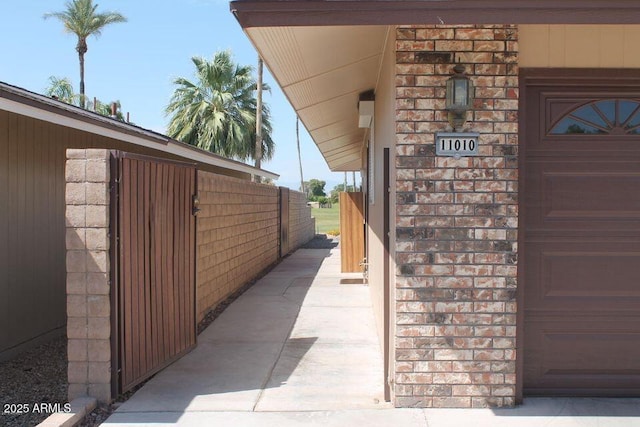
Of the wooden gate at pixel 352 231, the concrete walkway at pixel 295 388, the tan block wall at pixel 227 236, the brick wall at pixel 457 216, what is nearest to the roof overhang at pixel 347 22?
the brick wall at pixel 457 216

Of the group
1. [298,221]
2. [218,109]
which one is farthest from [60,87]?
[298,221]

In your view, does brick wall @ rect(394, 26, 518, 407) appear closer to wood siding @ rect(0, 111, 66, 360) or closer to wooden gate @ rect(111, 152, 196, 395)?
wooden gate @ rect(111, 152, 196, 395)

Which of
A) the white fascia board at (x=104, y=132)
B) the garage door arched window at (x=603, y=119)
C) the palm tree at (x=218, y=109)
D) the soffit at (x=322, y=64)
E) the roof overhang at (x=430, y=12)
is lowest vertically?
the garage door arched window at (x=603, y=119)

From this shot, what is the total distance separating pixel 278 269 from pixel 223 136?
1037 centimetres

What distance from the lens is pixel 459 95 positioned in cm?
402

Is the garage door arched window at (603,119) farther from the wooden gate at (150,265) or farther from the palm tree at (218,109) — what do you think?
the palm tree at (218,109)

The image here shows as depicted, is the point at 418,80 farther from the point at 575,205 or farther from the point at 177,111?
the point at 177,111

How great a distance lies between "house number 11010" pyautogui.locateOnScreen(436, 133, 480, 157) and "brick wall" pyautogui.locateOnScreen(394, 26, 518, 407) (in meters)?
0.05

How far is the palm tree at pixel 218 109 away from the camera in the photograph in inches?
885

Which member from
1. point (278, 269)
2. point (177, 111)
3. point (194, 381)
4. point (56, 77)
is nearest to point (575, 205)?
point (194, 381)

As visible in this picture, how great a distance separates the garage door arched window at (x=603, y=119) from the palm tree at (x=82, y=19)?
3012cm

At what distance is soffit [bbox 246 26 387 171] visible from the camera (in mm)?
4211

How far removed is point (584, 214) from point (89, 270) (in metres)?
3.80

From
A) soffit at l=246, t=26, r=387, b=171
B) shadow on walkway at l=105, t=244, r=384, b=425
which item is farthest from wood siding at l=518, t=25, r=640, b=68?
shadow on walkway at l=105, t=244, r=384, b=425
